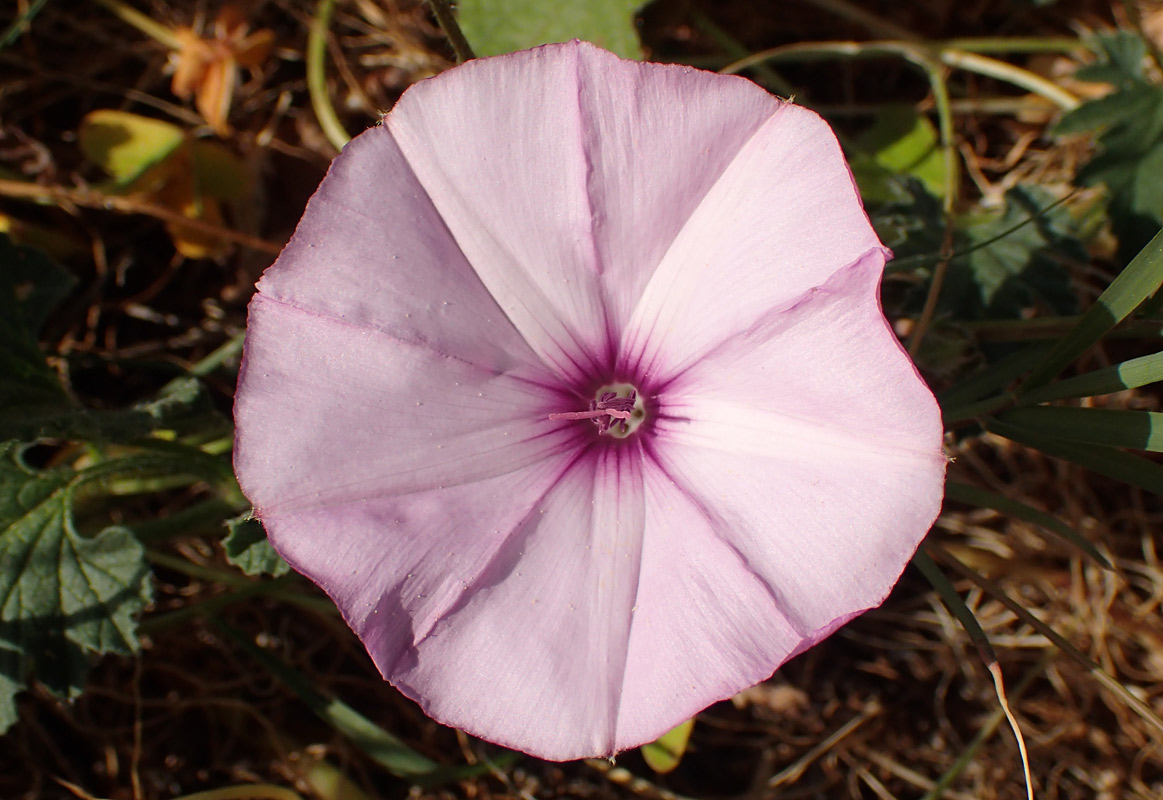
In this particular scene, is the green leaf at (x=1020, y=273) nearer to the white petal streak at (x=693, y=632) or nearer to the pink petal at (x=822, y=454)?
the pink petal at (x=822, y=454)

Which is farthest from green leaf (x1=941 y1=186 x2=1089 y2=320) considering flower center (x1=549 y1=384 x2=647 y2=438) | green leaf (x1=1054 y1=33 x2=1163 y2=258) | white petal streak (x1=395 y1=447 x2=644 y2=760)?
white petal streak (x1=395 y1=447 x2=644 y2=760)

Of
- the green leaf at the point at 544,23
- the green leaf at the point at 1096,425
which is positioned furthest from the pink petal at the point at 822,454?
the green leaf at the point at 544,23

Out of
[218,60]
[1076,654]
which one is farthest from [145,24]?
[1076,654]

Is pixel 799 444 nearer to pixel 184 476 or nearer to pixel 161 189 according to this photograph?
pixel 184 476

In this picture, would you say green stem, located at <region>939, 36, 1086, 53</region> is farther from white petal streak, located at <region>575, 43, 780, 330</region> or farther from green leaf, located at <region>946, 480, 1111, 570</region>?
white petal streak, located at <region>575, 43, 780, 330</region>

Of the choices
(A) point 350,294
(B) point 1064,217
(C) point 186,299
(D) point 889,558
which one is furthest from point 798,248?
(C) point 186,299

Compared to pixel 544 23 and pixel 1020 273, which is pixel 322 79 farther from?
pixel 1020 273
